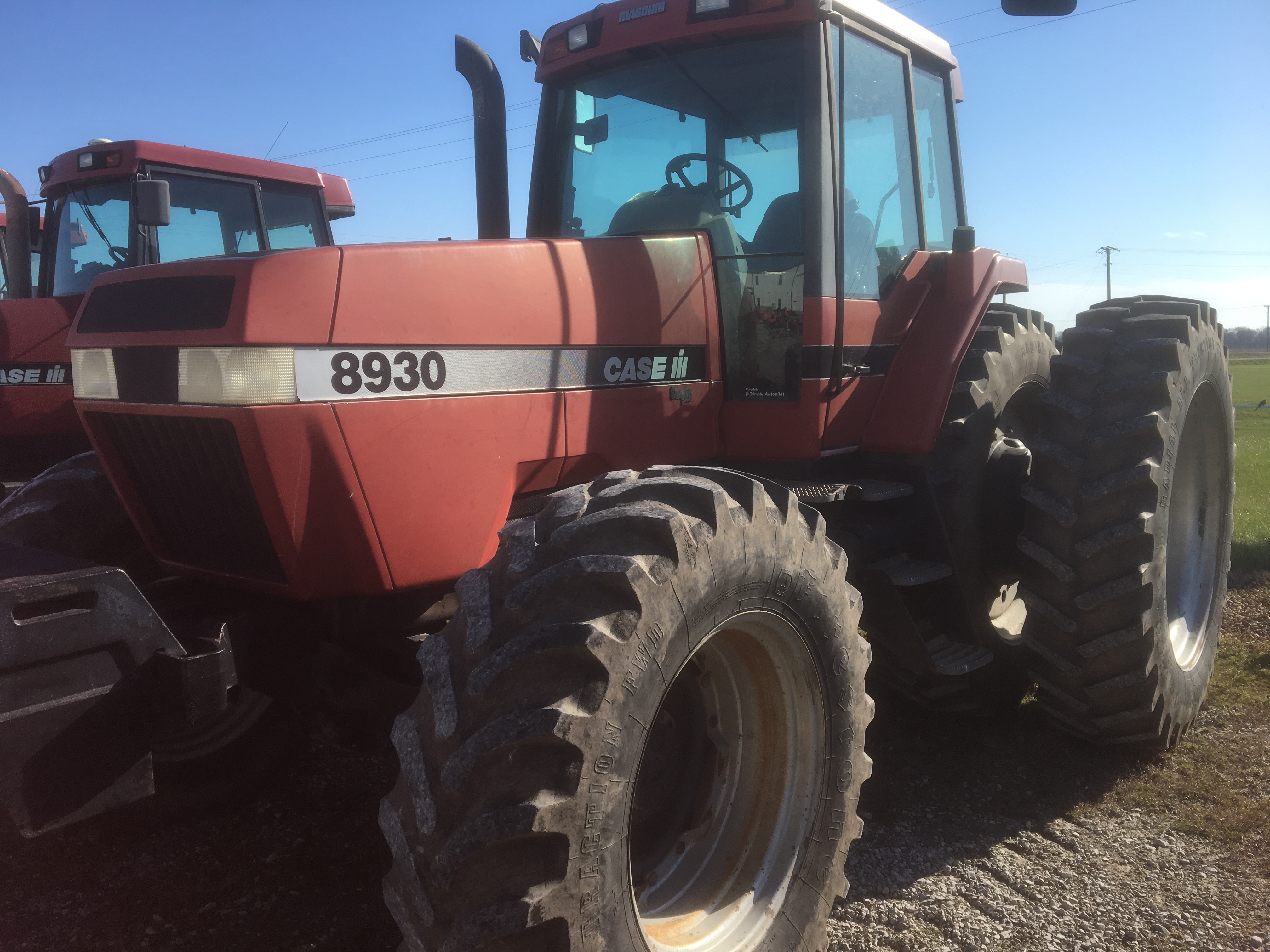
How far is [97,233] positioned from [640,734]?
6.58 metres

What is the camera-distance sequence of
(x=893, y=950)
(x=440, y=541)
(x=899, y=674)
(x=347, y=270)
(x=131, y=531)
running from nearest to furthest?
(x=347, y=270)
(x=440, y=541)
(x=893, y=950)
(x=131, y=531)
(x=899, y=674)

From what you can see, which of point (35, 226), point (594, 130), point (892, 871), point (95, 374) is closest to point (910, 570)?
point (892, 871)

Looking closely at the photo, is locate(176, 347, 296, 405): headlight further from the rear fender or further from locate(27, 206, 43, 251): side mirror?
locate(27, 206, 43, 251): side mirror

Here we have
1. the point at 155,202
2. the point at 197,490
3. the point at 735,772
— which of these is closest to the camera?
the point at 197,490

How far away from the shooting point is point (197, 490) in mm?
2508

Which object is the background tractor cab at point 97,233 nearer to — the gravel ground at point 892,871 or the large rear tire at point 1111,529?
the gravel ground at point 892,871

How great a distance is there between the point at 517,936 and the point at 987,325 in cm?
311

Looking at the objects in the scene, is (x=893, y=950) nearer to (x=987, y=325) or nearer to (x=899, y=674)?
(x=899, y=674)

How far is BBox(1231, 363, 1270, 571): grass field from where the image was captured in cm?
720

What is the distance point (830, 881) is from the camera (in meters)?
2.61

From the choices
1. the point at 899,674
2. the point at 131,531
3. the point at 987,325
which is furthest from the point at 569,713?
the point at 987,325

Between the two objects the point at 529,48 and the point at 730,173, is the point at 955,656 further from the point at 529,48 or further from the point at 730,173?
the point at 529,48

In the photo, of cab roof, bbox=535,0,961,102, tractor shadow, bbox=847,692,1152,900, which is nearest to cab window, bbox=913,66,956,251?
cab roof, bbox=535,0,961,102

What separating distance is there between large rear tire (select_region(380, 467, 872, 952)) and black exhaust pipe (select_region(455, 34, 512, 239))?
1056 millimetres
